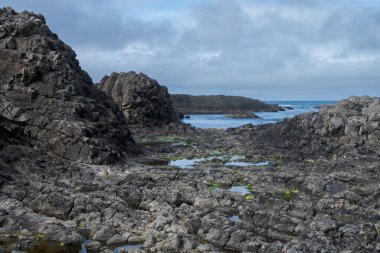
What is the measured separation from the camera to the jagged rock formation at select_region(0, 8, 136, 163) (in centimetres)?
4512

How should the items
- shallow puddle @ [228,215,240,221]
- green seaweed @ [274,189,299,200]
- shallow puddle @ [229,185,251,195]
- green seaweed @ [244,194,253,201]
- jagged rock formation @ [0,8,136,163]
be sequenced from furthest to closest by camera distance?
1. jagged rock formation @ [0,8,136,163]
2. shallow puddle @ [229,185,251,195]
3. green seaweed @ [274,189,299,200]
4. green seaweed @ [244,194,253,201]
5. shallow puddle @ [228,215,240,221]

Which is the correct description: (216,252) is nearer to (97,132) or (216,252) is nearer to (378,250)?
(378,250)

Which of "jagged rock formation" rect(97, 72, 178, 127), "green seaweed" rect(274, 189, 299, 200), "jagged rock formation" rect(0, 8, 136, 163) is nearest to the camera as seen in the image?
"green seaweed" rect(274, 189, 299, 200)

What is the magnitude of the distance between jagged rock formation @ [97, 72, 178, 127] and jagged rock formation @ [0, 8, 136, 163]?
34195 millimetres

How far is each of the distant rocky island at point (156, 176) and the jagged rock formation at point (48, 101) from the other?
0.47ft

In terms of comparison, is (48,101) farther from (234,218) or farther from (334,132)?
(334,132)

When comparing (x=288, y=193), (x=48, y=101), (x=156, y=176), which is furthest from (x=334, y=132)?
(x=48, y=101)

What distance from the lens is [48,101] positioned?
4925 centimetres

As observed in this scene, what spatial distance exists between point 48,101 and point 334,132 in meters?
35.0

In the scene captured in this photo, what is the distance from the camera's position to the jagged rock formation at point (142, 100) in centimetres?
9606

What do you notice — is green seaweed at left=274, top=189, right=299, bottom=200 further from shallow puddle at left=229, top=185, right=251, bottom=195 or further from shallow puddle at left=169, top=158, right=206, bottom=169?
shallow puddle at left=169, top=158, right=206, bottom=169

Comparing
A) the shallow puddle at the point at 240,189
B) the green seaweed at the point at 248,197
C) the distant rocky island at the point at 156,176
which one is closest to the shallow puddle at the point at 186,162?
the distant rocky island at the point at 156,176

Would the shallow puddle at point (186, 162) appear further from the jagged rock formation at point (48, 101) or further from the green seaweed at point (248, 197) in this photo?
the green seaweed at point (248, 197)

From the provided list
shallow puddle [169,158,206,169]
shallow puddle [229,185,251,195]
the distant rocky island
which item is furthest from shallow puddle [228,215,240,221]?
shallow puddle [169,158,206,169]
